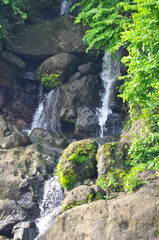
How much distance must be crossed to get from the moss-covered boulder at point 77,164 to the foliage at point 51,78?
9.37 m

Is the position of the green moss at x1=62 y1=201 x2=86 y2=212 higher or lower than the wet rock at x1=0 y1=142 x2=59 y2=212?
lower

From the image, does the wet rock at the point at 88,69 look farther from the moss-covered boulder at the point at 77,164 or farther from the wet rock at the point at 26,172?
the moss-covered boulder at the point at 77,164

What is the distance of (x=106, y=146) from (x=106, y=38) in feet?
20.6

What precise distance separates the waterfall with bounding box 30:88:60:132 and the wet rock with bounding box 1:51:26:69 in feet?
8.73

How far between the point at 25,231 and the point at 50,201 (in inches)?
94.6

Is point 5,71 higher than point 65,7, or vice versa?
point 65,7

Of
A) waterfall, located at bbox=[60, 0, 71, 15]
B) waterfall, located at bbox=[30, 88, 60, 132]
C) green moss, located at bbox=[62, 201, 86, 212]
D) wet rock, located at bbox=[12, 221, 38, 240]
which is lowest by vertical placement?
wet rock, located at bbox=[12, 221, 38, 240]

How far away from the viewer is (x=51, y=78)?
19.1 metres

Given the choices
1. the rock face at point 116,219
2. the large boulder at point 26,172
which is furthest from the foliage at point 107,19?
the rock face at point 116,219

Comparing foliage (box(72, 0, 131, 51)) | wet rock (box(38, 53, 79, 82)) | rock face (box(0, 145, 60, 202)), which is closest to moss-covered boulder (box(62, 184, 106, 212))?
rock face (box(0, 145, 60, 202))

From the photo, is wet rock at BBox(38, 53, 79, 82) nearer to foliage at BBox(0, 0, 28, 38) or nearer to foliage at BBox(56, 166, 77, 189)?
foliage at BBox(0, 0, 28, 38)

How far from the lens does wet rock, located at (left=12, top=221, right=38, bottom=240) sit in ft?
27.6

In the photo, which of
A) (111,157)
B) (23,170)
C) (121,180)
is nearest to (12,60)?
(23,170)

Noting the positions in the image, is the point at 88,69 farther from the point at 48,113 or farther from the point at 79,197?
the point at 79,197
